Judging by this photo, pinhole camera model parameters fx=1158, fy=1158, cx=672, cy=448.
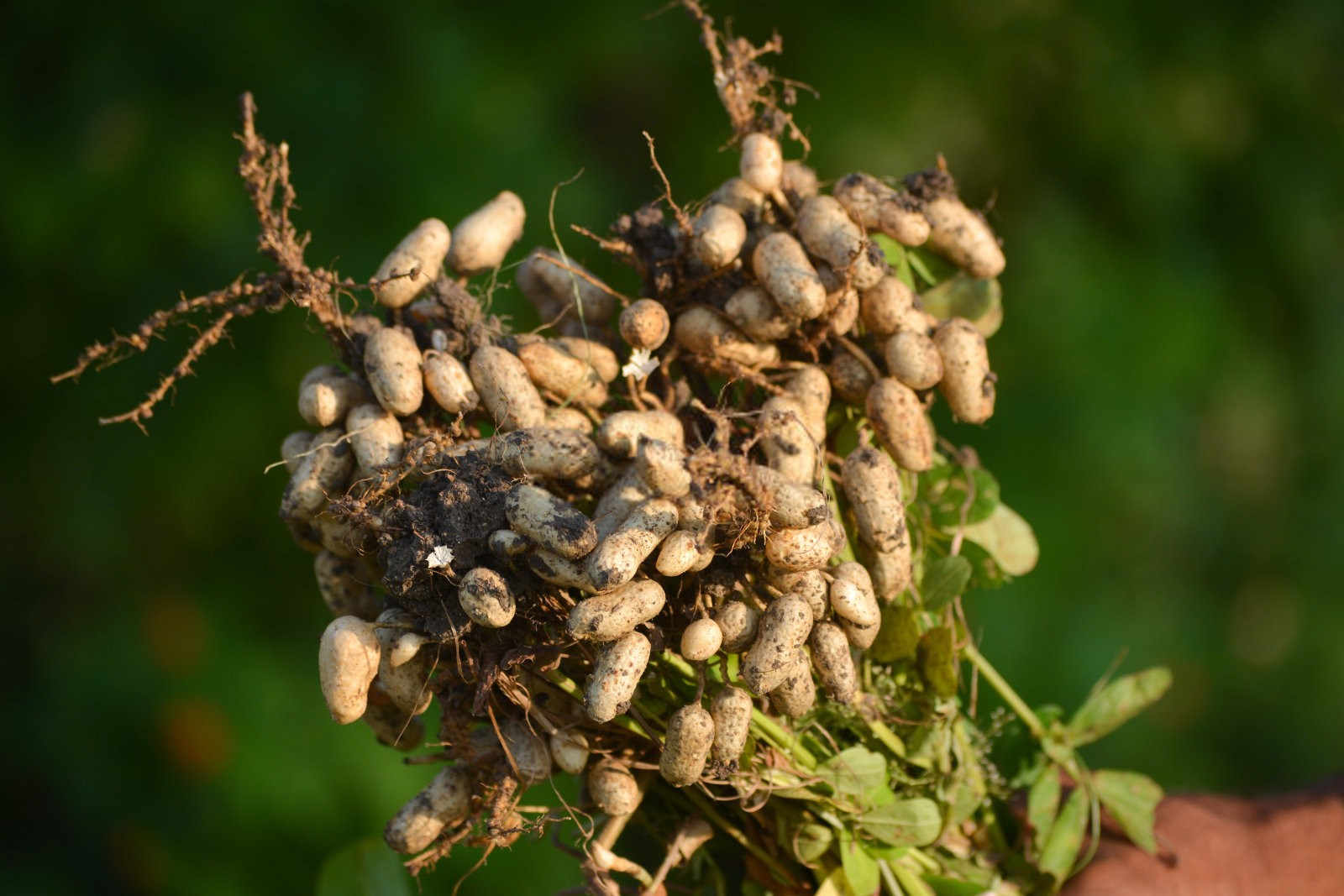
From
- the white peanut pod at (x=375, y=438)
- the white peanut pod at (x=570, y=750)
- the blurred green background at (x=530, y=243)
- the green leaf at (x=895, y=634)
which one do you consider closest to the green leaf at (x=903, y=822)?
the green leaf at (x=895, y=634)

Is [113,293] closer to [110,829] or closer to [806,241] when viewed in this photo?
[110,829]

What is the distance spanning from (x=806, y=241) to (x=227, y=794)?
152 centimetres

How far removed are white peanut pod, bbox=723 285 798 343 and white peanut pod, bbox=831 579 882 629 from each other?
0.18 m

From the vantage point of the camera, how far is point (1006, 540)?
100 centimetres

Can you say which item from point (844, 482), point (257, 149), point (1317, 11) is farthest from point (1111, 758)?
point (257, 149)

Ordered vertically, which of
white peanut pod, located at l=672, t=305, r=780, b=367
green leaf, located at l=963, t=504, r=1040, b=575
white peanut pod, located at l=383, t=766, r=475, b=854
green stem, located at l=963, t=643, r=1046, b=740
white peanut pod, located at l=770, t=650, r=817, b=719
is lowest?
green stem, located at l=963, t=643, r=1046, b=740

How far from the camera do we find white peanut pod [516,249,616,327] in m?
0.88

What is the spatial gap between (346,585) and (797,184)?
45 cm

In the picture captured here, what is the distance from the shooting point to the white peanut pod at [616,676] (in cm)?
70

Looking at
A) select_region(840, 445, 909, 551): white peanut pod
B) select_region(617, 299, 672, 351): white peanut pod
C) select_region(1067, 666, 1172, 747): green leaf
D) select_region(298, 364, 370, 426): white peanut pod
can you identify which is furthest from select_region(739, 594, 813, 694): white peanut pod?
select_region(1067, 666, 1172, 747): green leaf

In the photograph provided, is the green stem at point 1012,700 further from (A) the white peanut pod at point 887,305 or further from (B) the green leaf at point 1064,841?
(A) the white peanut pod at point 887,305

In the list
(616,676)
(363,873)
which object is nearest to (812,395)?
(616,676)

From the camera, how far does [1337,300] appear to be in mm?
2316

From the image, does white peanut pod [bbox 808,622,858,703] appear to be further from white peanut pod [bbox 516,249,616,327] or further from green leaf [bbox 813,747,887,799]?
white peanut pod [bbox 516,249,616,327]
